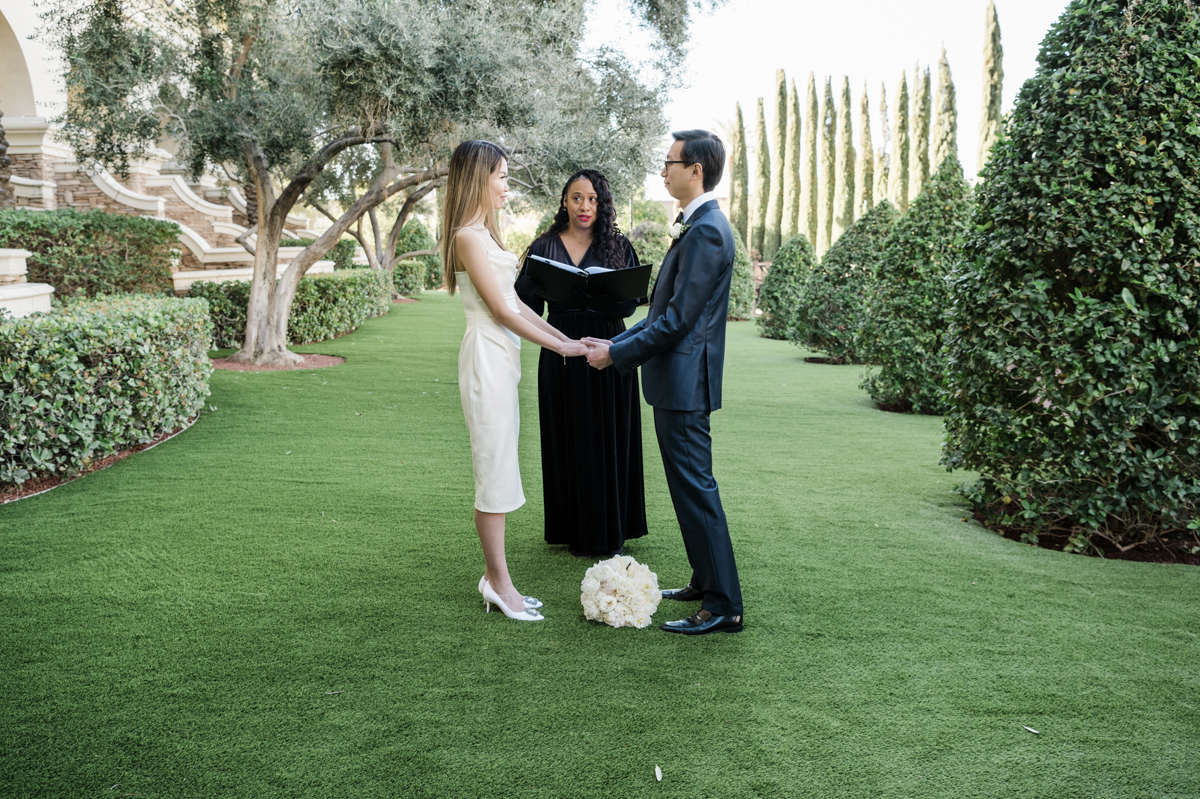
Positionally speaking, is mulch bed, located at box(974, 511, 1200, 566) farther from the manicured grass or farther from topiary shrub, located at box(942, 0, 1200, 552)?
the manicured grass

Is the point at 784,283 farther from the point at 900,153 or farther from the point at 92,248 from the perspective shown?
the point at 900,153

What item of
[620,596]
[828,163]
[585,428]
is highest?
[828,163]

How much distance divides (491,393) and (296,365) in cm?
890

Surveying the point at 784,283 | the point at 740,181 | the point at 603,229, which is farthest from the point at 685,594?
the point at 740,181

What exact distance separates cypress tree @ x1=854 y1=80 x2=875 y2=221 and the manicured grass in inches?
1071

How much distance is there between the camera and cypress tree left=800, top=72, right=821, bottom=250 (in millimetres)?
31953

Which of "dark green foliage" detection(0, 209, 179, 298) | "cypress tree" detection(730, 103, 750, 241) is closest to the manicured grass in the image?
"dark green foliage" detection(0, 209, 179, 298)

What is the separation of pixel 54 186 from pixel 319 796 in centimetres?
1806

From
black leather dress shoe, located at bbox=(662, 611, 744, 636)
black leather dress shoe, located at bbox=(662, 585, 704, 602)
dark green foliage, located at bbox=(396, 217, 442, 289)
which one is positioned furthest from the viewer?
dark green foliage, located at bbox=(396, 217, 442, 289)

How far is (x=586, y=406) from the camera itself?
423cm

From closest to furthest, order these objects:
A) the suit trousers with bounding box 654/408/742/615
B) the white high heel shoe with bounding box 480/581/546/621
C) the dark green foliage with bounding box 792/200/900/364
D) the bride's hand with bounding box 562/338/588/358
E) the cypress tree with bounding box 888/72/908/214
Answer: the suit trousers with bounding box 654/408/742/615 → the white high heel shoe with bounding box 480/581/546/621 → the bride's hand with bounding box 562/338/588/358 → the dark green foliage with bounding box 792/200/900/364 → the cypress tree with bounding box 888/72/908/214

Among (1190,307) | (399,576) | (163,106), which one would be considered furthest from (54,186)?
(1190,307)

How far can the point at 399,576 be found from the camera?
13.2ft

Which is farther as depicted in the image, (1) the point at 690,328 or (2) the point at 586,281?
(2) the point at 586,281
